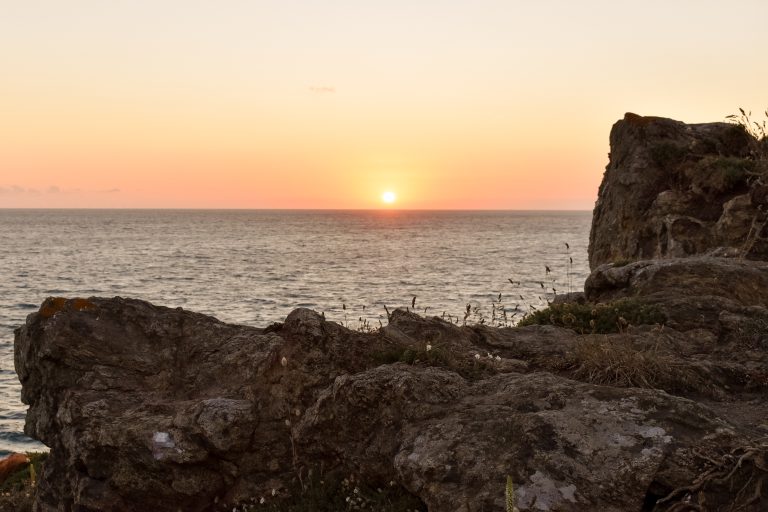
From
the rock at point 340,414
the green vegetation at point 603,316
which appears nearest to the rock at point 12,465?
the rock at point 340,414

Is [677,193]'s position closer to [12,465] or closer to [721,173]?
[721,173]

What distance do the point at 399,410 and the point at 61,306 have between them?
528 centimetres

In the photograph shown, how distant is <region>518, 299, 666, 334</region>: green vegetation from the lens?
1081 cm

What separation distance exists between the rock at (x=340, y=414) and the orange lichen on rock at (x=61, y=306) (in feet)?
0.06

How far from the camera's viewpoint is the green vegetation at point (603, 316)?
35.5 feet

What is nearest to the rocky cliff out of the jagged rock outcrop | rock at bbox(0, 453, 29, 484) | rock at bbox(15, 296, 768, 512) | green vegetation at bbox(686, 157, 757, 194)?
rock at bbox(15, 296, 768, 512)

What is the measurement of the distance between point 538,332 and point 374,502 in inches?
175

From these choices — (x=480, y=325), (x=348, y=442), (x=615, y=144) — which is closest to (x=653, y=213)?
(x=615, y=144)

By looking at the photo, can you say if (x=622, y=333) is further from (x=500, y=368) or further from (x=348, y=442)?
(x=348, y=442)

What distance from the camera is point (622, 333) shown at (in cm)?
1003

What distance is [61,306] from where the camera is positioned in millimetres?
9336

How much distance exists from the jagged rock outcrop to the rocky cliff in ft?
27.2

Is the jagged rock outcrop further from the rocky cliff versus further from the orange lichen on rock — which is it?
the orange lichen on rock

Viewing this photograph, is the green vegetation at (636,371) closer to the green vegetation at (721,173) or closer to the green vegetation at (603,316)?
Result: the green vegetation at (603,316)
